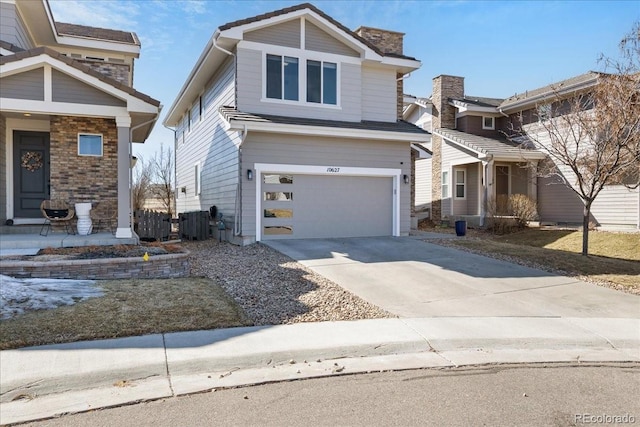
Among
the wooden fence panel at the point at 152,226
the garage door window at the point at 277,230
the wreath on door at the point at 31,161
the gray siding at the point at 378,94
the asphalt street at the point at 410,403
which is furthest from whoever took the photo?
the gray siding at the point at 378,94

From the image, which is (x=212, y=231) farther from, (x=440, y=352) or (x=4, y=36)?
(x=440, y=352)

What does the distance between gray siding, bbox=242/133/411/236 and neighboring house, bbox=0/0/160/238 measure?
3.13m

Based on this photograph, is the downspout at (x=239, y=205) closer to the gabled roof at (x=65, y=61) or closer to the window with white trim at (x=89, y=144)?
the gabled roof at (x=65, y=61)

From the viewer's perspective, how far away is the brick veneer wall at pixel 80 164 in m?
11.4

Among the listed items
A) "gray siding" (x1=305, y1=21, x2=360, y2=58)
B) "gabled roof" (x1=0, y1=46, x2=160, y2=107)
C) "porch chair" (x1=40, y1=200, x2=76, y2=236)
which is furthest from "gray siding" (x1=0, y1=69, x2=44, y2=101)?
"gray siding" (x1=305, y1=21, x2=360, y2=58)

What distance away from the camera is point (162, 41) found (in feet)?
59.2

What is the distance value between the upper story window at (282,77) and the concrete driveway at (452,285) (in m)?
4.94

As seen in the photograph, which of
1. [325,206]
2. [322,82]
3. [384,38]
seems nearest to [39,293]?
[325,206]

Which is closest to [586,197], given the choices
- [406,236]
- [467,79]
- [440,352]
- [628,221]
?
[406,236]

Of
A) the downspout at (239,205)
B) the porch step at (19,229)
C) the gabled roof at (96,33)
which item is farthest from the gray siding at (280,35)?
the porch step at (19,229)

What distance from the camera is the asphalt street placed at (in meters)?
3.60

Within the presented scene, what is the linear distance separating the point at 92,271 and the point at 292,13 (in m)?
9.97

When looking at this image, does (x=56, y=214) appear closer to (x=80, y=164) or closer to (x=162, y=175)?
(x=80, y=164)

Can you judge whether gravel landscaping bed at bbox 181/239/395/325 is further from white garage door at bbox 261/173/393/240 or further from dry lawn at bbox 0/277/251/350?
→ white garage door at bbox 261/173/393/240
